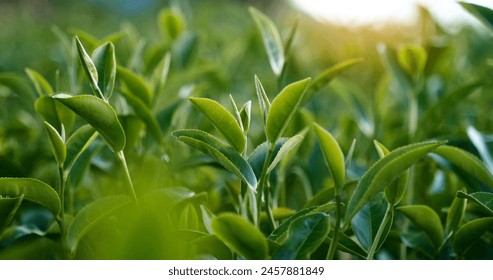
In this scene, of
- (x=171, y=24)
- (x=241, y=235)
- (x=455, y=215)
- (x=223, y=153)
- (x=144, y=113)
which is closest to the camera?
(x=241, y=235)

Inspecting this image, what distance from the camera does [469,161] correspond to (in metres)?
0.77

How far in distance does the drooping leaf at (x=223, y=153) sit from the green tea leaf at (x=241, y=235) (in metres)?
0.09

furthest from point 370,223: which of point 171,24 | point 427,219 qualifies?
point 171,24

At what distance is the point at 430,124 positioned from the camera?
1.15 m

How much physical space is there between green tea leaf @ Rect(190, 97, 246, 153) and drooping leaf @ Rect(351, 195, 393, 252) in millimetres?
185

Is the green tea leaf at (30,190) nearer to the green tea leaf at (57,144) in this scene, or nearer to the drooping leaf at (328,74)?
the green tea leaf at (57,144)

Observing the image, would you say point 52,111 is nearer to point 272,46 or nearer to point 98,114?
point 98,114

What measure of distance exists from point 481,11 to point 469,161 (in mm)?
235

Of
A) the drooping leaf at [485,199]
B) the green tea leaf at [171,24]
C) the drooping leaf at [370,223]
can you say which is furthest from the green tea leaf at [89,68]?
the green tea leaf at [171,24]

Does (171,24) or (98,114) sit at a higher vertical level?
(98,114)

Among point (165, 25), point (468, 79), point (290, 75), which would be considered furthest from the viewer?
point (290, 75)
